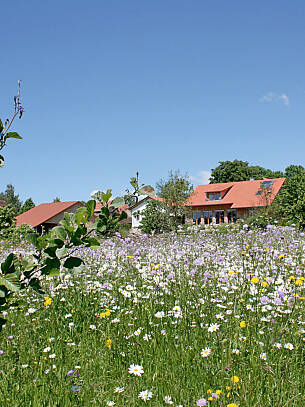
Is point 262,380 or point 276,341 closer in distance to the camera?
point 262,380

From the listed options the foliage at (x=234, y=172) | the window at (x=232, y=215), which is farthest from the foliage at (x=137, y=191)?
the foliage at (x=234, y=172)

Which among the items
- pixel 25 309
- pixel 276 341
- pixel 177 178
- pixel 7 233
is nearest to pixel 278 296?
pixel 276 341

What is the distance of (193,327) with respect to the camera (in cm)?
348

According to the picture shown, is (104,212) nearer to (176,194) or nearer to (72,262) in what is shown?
(72,262)

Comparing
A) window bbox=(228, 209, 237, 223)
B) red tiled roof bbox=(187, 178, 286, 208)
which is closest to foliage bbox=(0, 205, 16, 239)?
red tiled roof bbox=(187, 178, 286, 208)

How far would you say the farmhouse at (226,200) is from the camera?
42.1 metres

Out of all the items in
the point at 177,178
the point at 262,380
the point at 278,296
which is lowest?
the point at 262,380

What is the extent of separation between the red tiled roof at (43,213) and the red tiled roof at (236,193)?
15965 millimetres

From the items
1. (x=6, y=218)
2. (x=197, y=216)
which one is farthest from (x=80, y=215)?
(x=197, y=216)

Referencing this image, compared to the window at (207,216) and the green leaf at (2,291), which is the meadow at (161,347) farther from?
the window at (207,216)

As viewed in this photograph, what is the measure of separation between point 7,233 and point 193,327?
1668 cm

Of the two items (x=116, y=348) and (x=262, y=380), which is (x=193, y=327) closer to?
(x=116, y=348)

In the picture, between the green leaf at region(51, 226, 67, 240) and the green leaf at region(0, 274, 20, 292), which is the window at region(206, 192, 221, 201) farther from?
the green leaf at region(0, 274, 20, 292)

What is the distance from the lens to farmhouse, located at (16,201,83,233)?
42094mm
